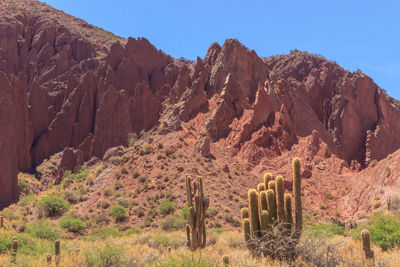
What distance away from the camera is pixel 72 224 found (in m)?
25.5

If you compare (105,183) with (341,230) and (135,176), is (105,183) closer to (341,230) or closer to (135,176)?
(135,176)

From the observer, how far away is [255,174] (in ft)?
108

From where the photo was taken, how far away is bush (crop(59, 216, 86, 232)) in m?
25.3

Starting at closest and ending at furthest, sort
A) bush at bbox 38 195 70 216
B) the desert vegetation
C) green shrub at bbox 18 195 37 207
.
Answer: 1. the desert vegetation
2. bush at bbox 38 195 70 216
3. green shrub at bbox 18 195 37 207

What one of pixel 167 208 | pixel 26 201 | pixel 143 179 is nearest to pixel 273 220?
pixel 167 208

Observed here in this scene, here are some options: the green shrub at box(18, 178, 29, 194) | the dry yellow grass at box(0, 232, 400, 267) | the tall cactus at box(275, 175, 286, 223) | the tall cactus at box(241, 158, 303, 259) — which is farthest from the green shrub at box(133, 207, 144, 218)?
the green shrub at box(18, 178, 29, 194)

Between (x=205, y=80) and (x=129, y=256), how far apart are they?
29.6 m

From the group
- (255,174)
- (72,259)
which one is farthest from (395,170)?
(72,259)

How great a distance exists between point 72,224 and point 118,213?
3.27m

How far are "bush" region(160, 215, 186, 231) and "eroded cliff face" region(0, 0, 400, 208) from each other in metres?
9.19

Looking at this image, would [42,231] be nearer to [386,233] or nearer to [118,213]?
[118,213]

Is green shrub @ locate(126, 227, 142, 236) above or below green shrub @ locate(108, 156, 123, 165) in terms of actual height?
below

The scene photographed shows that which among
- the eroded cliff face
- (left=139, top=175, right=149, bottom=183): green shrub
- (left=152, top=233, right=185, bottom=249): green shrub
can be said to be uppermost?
the eroded cliff face

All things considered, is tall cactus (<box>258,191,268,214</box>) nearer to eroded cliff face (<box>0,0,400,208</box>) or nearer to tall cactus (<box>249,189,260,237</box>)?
Answer: tall cactus (<box>249,189,260,237</box>)
